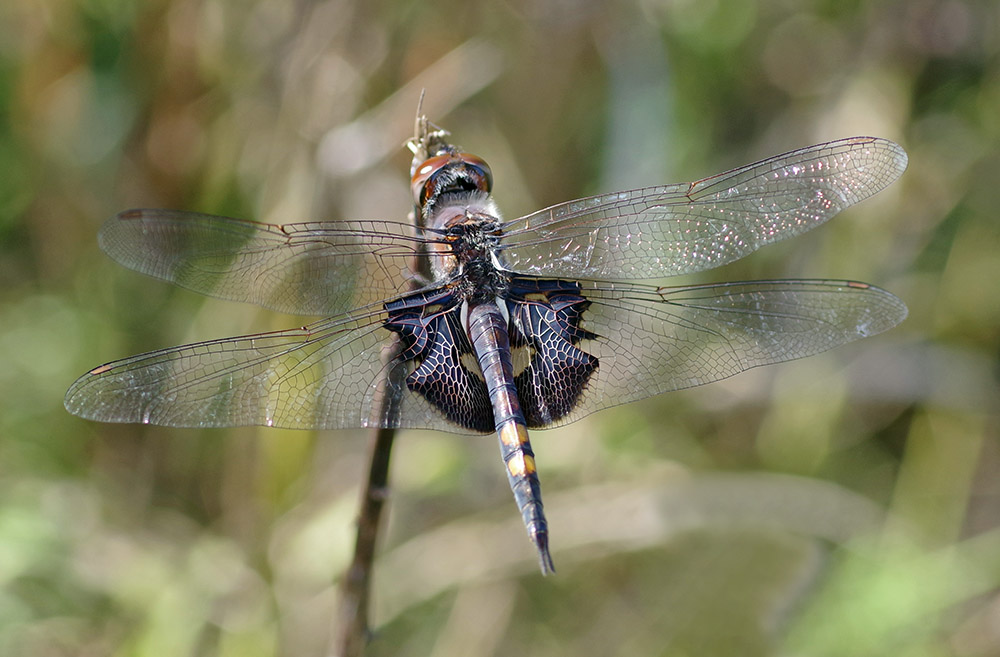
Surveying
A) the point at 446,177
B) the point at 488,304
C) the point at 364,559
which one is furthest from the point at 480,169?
the point at 364,559

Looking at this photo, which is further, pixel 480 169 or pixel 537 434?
pixel 537 434

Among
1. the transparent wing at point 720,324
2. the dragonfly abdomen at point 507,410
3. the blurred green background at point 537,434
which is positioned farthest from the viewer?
the blurred green background at point 537,434

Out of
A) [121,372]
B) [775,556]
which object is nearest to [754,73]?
[775,556]

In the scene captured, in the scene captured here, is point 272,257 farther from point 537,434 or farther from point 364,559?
point 537,434

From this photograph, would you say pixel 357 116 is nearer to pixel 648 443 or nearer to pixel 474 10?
pixel 474 10

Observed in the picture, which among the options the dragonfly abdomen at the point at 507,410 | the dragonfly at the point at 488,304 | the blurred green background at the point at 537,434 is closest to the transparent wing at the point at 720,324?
the dragonfly at the point at 488,304

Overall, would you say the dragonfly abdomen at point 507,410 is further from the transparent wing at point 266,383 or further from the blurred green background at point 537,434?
the blurred green background at point 537,434
